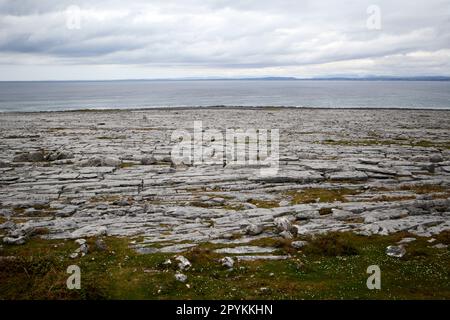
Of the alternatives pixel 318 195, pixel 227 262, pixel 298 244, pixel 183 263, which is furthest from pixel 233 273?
pixel 318 195

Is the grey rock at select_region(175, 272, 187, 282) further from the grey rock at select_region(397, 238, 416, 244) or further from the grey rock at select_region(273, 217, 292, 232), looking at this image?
the grey rock at select_region(397, 238, 416, 244)

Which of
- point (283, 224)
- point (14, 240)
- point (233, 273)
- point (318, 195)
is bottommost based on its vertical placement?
point (233, 273)

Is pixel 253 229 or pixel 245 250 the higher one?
pixel 253 229

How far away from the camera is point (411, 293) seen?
20516 mm

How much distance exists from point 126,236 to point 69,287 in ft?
31.2

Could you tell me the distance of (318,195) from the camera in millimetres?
40406

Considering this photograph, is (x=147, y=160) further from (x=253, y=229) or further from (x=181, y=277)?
(x=181, y=277)

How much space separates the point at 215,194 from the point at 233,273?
17.7 meters

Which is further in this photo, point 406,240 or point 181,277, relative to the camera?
point 406,240

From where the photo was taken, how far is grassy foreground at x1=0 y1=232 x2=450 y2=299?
20438 mm

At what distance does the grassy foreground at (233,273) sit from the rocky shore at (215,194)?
1931 millimetres

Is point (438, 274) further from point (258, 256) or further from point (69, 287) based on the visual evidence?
point (69, 287)

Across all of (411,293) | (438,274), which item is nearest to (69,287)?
(411,293)

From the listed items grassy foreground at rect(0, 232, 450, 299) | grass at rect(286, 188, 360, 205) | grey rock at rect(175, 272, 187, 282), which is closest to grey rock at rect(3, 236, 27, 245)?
grassy foreground at rect(0, 232, 450, 299)
